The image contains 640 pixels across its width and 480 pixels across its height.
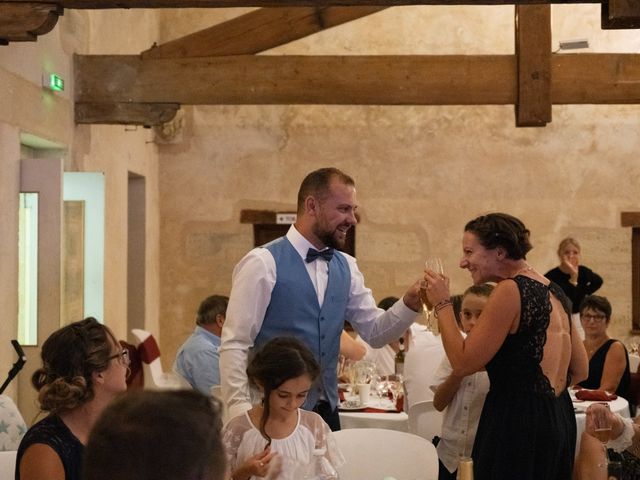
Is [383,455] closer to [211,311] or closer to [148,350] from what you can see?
[211,311]

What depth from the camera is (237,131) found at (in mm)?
10523

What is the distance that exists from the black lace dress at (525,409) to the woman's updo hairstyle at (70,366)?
1.34 m

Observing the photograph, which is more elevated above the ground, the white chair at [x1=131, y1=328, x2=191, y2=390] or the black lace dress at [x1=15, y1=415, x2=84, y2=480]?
the black lace dress at [x1=15, y1=415, x2=84, y2=480]

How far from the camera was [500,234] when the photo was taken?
3391 millimetres

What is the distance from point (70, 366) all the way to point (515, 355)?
1.45 m

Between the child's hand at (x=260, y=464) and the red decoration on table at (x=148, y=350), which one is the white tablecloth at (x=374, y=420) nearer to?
the child's hand at (x=260, y=464)

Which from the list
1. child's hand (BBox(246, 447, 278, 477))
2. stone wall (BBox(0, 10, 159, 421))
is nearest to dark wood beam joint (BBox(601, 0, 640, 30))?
child's hand (BBox(246, 447, 278, 477))

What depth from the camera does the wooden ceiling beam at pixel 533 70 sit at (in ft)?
25.0

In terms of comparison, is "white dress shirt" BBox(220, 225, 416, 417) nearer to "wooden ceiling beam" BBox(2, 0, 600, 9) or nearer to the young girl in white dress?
the young girl in white dress

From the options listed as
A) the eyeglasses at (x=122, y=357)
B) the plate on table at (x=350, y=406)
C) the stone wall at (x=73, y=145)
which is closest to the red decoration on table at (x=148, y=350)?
the stone wall at (x=73, y=145)

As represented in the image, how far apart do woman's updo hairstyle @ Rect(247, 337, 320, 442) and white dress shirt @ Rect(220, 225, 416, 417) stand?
0.37 ft

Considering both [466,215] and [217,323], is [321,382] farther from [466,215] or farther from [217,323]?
[466,215]

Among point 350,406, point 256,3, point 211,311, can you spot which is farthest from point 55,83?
point 350,406

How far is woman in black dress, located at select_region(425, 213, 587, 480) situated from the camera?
10.8ft
